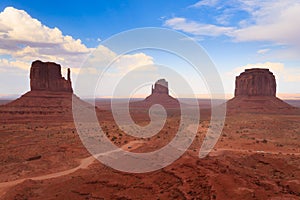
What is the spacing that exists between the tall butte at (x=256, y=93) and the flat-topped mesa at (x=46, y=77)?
61.8 metres

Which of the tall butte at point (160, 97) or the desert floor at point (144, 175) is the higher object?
the tall butte at point (160, 97)

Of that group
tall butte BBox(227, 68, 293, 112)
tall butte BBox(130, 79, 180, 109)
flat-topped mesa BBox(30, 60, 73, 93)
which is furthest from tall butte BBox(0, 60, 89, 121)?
tall butte BBox(130, 79, 180, 109)

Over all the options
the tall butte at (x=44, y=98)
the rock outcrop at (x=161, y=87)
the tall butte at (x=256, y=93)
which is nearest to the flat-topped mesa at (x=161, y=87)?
the rock outcrop at (x=161, y=87)

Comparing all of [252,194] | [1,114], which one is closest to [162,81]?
[1,114]

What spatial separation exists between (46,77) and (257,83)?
76190 millimetres

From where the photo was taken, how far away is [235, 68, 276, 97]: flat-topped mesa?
8762 cm

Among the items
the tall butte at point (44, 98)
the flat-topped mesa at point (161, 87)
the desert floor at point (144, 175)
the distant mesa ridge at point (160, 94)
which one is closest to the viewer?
the desert floor at point (144, 175)

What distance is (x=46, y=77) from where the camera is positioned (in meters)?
74.1

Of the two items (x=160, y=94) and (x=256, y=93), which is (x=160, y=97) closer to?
(x=160, y=94)

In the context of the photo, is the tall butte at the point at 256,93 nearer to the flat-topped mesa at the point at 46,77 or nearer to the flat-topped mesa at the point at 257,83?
the flat-topped mesa at the point at 257,83

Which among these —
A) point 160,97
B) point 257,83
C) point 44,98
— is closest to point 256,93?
point 257,83

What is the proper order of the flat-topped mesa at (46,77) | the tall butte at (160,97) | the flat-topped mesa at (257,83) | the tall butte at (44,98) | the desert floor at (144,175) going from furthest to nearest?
the tall butte at (160,97) < the flat-topped mesa at (257,83) < the flat-topped mesa at (46,77) < the tall butte at (44,98) < the desert floor at (144,175)

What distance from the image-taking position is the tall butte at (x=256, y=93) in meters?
82.8

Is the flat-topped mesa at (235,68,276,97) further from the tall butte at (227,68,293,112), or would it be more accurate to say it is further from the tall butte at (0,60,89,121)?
the tall butte at (0,60,89,121)
